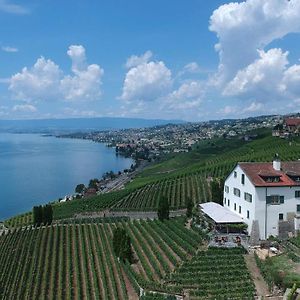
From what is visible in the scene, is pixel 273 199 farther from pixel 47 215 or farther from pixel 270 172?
pixel 47 215

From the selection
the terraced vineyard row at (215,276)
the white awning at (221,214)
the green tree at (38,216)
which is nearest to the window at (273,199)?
the white awning at (221,214)

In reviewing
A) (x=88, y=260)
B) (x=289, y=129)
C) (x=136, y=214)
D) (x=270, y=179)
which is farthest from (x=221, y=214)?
(x=289, y=129)

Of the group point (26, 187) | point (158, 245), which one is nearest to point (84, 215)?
point (158, 245)

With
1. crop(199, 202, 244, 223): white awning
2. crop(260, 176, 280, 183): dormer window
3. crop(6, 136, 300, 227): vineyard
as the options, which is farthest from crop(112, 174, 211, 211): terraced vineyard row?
crop(260, 176, 280, 183): dormer window

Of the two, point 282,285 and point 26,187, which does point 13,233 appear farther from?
point 26,187

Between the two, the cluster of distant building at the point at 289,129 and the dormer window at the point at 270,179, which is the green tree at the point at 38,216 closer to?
the dormer window at the point at 270,179
